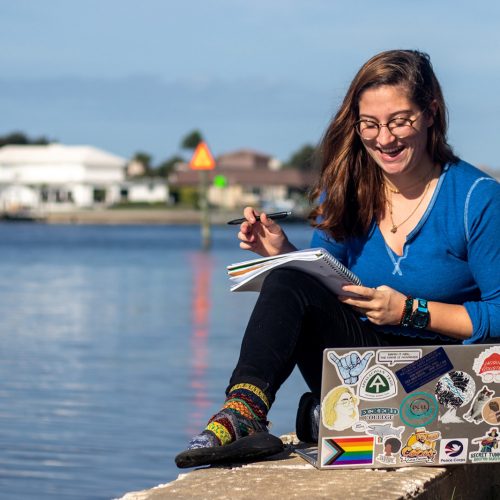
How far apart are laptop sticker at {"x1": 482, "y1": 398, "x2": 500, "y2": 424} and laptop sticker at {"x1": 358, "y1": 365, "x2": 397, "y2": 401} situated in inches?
9.8

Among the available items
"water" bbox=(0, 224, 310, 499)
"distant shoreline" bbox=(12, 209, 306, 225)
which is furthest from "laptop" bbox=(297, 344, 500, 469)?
"distant shoreline" bbox=(12, 209, 306, 225)

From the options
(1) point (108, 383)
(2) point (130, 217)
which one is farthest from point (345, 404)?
(2) point (130, 217)

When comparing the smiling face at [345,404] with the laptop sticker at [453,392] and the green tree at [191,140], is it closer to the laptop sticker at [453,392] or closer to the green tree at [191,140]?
the laptop sticker at [453,392]

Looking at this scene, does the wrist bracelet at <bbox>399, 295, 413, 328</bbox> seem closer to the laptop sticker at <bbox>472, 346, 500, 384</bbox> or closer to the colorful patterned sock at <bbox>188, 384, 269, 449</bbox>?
the laptop sticker at <bbox>472, 346, 500, 384</bbox>

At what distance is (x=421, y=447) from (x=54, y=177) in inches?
3547

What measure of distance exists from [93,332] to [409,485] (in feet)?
29.8

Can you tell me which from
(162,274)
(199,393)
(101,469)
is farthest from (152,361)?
(162,274)

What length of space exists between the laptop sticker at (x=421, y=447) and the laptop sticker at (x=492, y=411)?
0.12 metres

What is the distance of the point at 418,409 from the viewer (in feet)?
10.2

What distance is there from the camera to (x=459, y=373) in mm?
3107

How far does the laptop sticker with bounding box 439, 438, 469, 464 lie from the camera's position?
3145mm

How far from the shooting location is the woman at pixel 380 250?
10.5 ft

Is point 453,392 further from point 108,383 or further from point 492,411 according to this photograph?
point 108,383

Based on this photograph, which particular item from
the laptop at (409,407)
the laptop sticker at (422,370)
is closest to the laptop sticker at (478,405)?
the laptop at (409,407)
